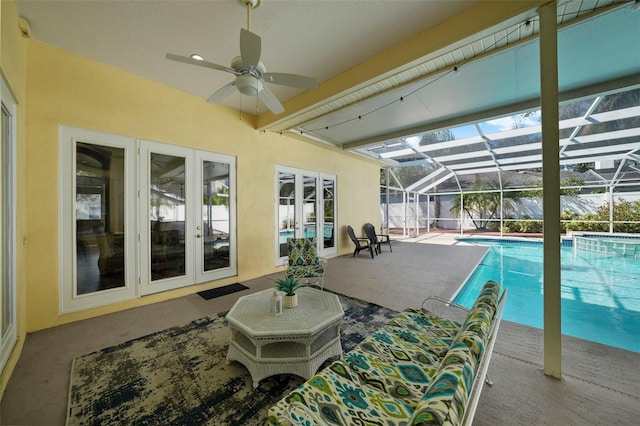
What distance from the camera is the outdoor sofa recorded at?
80 centimetres

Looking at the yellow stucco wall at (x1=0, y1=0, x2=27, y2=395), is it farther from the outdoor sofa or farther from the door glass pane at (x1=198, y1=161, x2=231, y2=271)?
the outdoor sofa

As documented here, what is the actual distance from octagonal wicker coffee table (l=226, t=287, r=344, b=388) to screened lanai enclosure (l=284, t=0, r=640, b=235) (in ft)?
7.75

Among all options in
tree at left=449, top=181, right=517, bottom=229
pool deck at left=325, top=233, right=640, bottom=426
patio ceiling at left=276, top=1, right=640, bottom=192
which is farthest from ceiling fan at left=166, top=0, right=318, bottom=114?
tree at left=449, top=181, right=517, bottom=229

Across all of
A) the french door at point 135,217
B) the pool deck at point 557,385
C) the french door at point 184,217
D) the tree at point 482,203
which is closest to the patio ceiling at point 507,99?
the french door at point 184,217

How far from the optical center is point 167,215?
369 cm

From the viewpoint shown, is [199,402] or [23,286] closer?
[199,402]

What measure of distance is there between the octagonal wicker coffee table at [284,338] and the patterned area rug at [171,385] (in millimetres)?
131

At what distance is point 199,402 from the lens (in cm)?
166

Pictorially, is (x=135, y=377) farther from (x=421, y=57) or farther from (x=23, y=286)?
(x=421, y=57)

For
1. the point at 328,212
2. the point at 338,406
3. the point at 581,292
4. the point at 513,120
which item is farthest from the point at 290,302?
the point at 513,120

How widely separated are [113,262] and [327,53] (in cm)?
395

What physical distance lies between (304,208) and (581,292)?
5523 mm

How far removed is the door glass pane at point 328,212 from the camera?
664cm

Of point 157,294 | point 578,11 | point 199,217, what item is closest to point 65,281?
point 157,294
